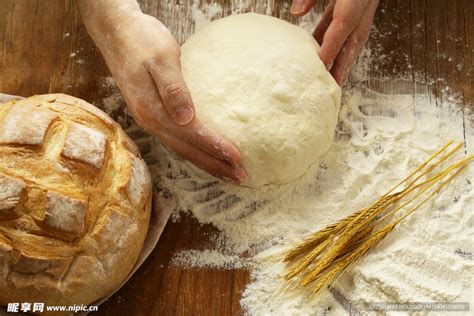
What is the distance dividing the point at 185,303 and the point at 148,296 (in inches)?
4.6

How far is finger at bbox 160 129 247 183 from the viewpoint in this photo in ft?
6.44

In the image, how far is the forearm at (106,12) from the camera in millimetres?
1993

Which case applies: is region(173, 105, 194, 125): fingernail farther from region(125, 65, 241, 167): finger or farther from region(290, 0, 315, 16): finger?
region(290, 0, 315, 16): finger

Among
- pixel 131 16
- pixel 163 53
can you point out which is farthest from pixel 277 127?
pixel 131 16

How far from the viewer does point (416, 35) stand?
94.1 inches

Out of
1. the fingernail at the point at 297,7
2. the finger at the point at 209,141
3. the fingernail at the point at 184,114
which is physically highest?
the fingernail at the point at 297,7

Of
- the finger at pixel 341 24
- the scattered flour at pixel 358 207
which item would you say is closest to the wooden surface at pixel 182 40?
Result: the scattered flour at pixel 358 207

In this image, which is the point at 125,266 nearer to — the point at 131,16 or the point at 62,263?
the point at 62,263

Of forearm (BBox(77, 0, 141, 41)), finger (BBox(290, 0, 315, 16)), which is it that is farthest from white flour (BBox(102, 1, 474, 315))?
forearm (BBox(77, 0, 141, 41))

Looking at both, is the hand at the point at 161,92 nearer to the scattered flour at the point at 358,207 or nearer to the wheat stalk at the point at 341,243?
the scattered flour at the point at 358,207

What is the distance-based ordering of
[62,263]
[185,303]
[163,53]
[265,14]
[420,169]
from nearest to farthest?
[62,263], [163,53], [185,303], [420,169], [265,14]

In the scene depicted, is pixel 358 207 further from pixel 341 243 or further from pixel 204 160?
pixel 204 160

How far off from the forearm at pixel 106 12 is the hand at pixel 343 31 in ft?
1.91

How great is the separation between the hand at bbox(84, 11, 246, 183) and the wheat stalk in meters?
0.31
